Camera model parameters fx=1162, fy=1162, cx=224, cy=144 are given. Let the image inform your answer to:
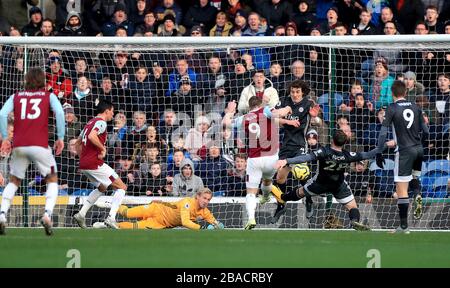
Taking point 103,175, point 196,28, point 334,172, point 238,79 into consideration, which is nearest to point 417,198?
point 334,172

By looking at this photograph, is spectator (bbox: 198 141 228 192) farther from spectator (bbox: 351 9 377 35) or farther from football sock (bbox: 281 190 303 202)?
spectator (bbox: 351 9 377 35)

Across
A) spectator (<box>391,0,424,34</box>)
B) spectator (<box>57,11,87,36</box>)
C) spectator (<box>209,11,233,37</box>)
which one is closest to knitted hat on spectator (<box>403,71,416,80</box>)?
spectator (<box>391,0,424,34</box>)

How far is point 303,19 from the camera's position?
20.6 metres

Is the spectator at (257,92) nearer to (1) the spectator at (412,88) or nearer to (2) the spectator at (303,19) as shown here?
(1) the spectator at (412,88)

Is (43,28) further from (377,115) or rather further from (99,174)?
(377,115)

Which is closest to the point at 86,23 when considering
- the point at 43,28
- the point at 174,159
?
the point at 43,28

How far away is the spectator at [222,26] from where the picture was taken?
21.0 m

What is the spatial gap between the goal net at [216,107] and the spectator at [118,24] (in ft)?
6.96

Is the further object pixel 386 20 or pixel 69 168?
pixel 386 20

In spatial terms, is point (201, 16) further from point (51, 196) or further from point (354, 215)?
point (51, 196)

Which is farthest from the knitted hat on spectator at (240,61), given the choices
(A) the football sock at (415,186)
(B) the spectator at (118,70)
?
(A) the football sock at (415,186)

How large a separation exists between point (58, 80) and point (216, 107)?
8.40 ft

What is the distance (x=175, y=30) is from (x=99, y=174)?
4929mm

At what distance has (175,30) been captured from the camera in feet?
68.1
